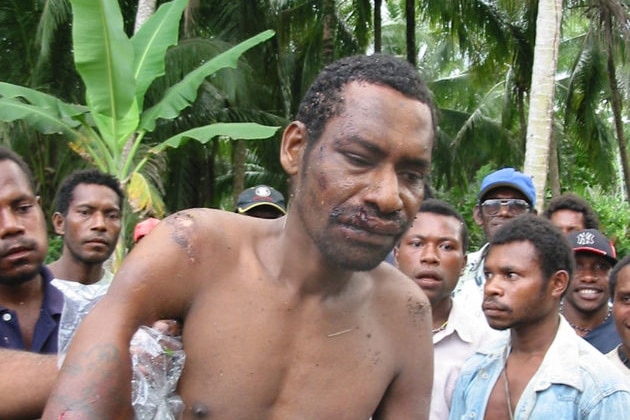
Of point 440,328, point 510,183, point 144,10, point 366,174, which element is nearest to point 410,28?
point 144,10

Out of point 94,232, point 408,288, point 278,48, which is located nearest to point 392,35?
point 278,48

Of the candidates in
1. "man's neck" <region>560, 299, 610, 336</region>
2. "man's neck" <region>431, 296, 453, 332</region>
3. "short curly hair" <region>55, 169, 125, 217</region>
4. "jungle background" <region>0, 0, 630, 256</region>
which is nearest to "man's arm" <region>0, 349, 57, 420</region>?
"man's neck" <region>431, 296, 453, 332</region>

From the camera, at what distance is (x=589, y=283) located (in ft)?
14.7

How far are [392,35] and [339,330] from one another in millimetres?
25209

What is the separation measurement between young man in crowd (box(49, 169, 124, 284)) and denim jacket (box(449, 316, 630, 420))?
7.05ft

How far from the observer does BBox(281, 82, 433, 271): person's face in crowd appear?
6.45 ft

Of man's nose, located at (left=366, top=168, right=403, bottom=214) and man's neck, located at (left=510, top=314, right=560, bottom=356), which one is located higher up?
man's nose, located at (left=366, top=168, right=403, bottom=214)

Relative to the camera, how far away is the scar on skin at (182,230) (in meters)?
1.96

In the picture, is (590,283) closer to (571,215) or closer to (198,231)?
(571,215)

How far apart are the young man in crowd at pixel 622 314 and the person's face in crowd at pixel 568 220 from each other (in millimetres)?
1198

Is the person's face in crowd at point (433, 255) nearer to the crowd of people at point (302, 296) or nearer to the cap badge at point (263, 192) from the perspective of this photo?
the cap badge at point (263, 192)

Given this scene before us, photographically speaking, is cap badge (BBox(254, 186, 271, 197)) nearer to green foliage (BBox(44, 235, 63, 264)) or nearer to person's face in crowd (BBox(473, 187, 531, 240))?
person's face in crowd (BBox(473, 187, 531, 240))

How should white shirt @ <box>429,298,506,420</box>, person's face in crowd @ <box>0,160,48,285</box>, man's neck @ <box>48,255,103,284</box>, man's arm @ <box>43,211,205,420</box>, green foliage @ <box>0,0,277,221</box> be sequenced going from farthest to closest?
green foliage @ <box>0,0,277,221</box> → man's neck @ <box>48,255,103,284</box> → white shirt @ <box>429,298,506,420</box> → person's face in crowd @ <box>0,160,48,285</box> → man's arm @ <box>43,211,205,420</box>

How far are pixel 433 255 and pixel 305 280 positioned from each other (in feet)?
6.14
